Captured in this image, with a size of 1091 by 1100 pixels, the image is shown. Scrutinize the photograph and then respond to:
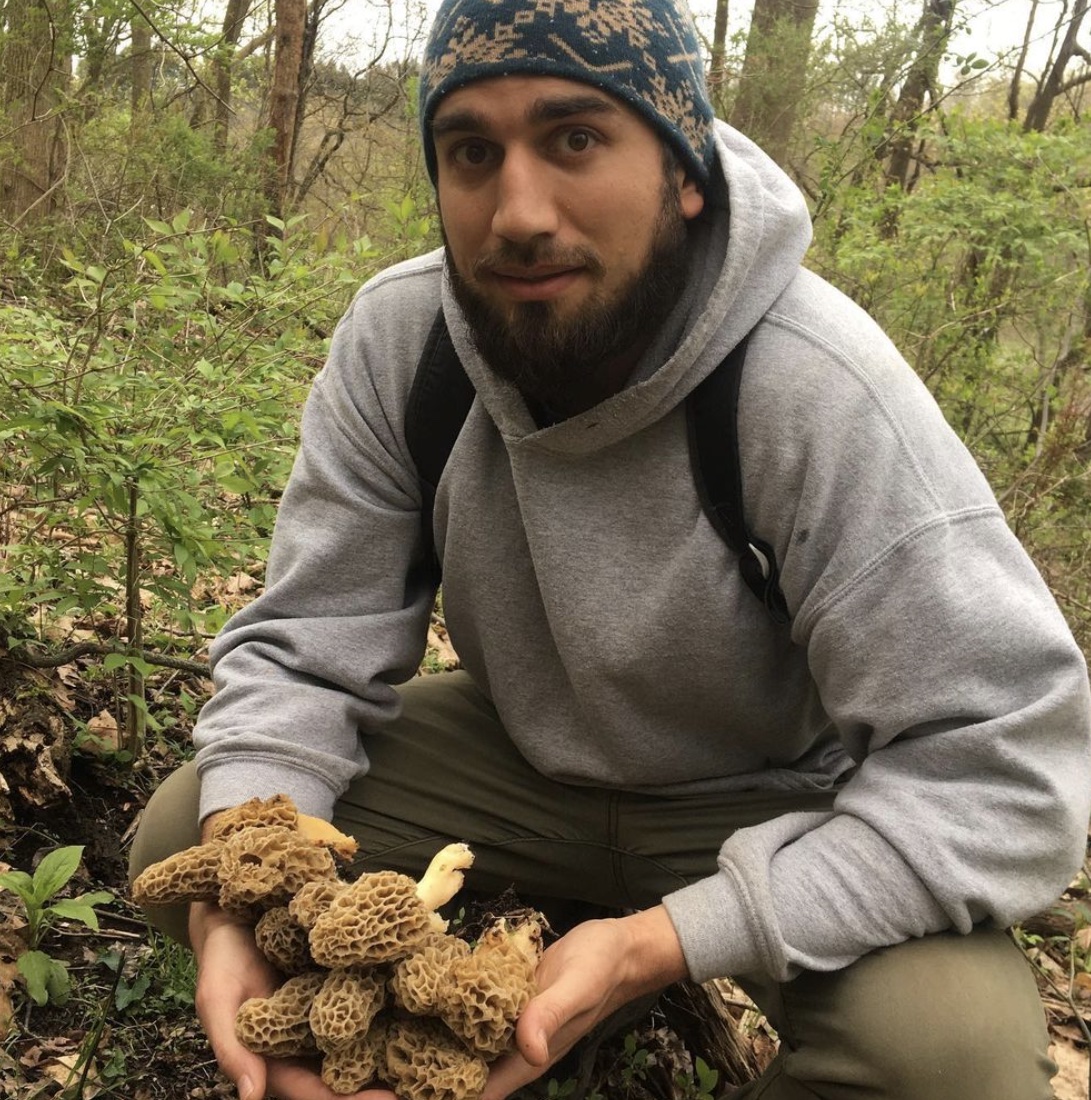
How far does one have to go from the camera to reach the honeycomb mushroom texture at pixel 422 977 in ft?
5.78

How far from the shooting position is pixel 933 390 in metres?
7.32

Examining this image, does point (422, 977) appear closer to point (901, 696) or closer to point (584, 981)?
point (584, 981)

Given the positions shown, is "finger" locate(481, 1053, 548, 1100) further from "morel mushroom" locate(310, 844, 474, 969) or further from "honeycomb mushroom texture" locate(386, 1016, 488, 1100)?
"morel mushroom" locate(310, 844, 474, 969)

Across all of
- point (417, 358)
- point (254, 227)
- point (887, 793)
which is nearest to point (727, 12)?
point (254, 227)

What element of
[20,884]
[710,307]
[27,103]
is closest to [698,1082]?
[20,884]

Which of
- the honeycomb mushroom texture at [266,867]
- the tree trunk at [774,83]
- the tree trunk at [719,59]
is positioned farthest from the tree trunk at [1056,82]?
the honeycomb mushroom texture at [266,867]

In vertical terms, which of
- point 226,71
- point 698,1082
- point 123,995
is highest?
point 226,71

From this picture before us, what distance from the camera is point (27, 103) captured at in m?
7.66

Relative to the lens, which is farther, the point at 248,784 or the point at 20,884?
the point at 20,884

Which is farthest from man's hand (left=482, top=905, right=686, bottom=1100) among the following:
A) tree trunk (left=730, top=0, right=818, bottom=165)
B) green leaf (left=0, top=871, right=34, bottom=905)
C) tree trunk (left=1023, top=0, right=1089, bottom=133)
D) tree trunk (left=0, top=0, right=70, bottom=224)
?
tree trunk (left=1023, top=0, right=1089, bottom=133)

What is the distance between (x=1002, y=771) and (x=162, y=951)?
2030 mm

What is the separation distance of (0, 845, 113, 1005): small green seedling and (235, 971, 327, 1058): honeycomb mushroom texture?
2.45ft

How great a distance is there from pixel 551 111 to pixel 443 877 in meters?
1.46

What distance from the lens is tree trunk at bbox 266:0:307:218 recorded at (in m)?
8.75
